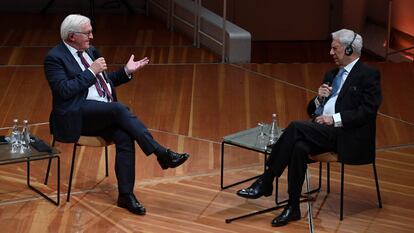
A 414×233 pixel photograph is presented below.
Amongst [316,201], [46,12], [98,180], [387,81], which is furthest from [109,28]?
[316,201]

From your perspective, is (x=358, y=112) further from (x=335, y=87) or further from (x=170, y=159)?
(x=170, y=159)

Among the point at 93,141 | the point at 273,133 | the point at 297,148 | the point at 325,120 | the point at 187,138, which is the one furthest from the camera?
the point at 187,138

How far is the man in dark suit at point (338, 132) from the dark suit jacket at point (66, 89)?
108cm

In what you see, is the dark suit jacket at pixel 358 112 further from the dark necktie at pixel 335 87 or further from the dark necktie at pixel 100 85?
the dark necktie at pixel 100 85

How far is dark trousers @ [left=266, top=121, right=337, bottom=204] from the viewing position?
5148 millimetres

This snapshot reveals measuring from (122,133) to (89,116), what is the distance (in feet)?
0.72

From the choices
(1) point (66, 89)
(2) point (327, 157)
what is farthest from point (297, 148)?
(1) point (66, 89)

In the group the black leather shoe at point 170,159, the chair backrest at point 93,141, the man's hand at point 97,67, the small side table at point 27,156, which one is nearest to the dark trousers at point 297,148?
the black leather shoe at point 170,159

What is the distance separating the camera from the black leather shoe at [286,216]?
5.19 metres

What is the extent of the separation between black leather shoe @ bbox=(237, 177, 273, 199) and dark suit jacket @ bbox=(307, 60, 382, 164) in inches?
17.9

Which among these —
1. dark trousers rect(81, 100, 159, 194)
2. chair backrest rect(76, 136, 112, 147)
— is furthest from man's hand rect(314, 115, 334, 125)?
chair backrest rect(76, 136, 112, 147)

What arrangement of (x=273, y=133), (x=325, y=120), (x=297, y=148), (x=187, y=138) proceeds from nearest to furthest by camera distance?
(x=297, y=148)
(x=325, y=120)
(x=273, y=133)
(x=187, y=138)

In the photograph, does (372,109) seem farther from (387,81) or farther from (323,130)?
(387,81)

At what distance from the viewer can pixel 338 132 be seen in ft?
17.2
